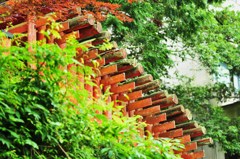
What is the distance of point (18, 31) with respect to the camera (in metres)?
4.62

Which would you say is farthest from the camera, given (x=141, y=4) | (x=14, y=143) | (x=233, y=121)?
(x=233, y=121)

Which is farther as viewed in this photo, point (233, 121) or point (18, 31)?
point (233, 121)

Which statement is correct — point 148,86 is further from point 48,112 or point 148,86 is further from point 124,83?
point 48,112

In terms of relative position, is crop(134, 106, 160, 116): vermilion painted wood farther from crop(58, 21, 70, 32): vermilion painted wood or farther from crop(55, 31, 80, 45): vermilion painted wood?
crop(58, 21, 70, 32): vermilion painted wood

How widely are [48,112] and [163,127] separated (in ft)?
6.97

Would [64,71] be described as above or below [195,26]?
below

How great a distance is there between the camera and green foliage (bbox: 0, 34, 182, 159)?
3604 mm

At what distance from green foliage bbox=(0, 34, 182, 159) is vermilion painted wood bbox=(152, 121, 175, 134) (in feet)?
4.35

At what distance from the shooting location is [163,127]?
567cm

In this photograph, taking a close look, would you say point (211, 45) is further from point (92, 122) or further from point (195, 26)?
point (92, 122)

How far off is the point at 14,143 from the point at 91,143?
2.50 ft

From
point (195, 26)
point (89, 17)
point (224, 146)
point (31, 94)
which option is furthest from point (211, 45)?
point (31, 94)

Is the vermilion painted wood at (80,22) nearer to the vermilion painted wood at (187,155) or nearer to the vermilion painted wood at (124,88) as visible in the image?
the vermilion painted wood at (124,88)

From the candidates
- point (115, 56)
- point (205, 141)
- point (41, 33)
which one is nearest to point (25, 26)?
point (41, 33)
